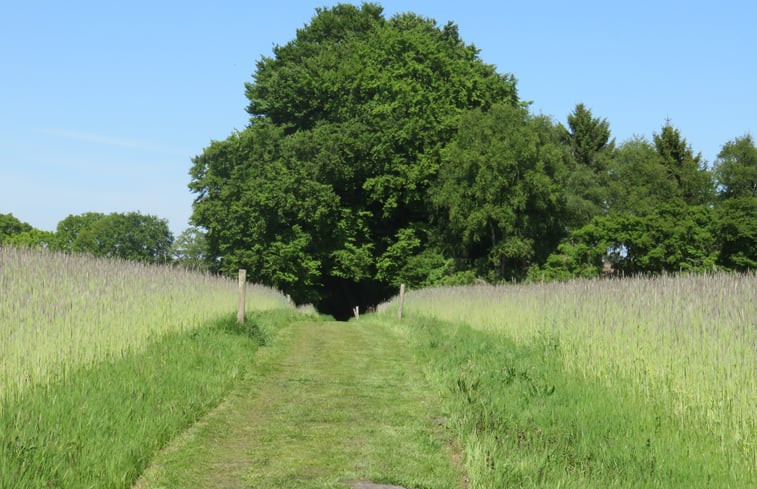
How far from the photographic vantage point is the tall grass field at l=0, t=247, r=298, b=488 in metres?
6.40

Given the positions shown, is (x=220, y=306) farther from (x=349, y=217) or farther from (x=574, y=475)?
(x=349, y=217)

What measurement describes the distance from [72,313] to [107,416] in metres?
3.04

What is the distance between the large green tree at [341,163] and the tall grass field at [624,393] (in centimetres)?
3611

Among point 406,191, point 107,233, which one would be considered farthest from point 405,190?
point 107,233

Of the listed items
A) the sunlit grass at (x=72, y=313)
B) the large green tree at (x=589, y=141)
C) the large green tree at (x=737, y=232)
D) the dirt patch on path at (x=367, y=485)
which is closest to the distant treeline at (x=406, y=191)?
the large green tree at (x=737, y=232)

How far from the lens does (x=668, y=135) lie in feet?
233

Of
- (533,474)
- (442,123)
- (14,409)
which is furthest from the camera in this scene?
(442,123)

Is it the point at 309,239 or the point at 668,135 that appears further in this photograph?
the point at 668,135

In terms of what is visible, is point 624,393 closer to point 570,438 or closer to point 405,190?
point 570,438

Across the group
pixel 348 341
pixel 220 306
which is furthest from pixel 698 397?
pixel 220 306

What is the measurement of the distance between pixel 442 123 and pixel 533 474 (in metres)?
46.2

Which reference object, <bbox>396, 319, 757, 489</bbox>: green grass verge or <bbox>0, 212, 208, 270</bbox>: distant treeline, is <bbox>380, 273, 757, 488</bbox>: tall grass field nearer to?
<bbox>396, 319, 757, 489</bbox>: green grass verge

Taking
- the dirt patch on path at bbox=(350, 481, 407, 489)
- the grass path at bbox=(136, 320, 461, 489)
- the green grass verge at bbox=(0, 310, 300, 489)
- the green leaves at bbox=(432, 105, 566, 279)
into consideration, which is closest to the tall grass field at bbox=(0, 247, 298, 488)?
the green grass verge at bbox=(0, 310, 300, 489)

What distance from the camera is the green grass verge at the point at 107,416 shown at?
6.05 m
